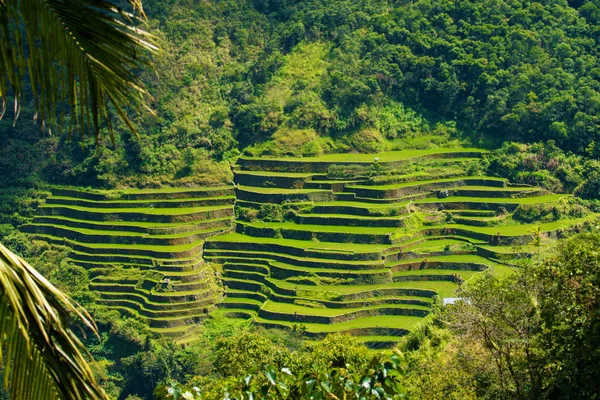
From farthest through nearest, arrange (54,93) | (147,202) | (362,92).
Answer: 1. (362,92)
2. (147,202)
3. (54,93)

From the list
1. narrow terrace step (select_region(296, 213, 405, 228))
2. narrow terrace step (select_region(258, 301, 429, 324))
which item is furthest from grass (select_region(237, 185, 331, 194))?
narrow terrace step (select_region(258, 301, 429, 324))

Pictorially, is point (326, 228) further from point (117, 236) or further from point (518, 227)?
point (117, 236)

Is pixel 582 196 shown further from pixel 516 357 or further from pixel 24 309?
pixel 24 309

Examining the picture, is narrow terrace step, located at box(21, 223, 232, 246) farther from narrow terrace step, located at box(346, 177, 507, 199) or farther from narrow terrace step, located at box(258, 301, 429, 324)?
narrow terrace step, located at box(258, 301, 429, 324)

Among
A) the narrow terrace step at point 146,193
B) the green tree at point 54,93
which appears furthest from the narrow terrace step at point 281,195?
the green tree at point 54,93

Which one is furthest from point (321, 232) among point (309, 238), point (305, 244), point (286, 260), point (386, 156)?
point (386, 156)

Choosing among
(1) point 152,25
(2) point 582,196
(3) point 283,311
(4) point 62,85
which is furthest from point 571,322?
(1) point 152,25

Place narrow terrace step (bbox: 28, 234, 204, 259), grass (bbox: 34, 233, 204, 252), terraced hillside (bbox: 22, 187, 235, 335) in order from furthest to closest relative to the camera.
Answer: grass (bbox: 34, 233, 204, 252), narrow terrace step (bbox: 28, 234, 204, 259), terraced hillside (bbox: 22, 187, 235, 335)
